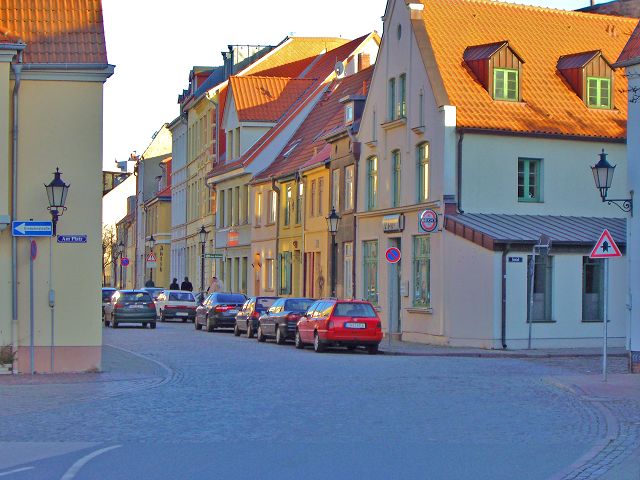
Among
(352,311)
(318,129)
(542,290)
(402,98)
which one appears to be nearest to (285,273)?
(318,129)

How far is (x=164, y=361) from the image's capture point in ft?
93.5

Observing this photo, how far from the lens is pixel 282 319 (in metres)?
36.9

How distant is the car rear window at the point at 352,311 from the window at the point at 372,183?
9.68m

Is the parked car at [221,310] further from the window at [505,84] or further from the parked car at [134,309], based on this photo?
the window at [505,84]

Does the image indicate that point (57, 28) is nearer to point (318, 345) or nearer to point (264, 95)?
point (318, 345)

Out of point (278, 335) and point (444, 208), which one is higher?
point (444, 208)

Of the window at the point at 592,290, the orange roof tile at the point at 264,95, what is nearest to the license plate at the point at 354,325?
the window at the point at 592,290

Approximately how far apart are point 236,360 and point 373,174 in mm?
14787

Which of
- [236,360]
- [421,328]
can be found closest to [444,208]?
[421,328]

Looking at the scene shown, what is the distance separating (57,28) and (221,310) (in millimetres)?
23448

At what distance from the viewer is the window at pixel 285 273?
53719 mm

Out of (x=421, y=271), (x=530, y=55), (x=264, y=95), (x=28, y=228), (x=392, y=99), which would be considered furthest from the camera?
(x=264, y=95)

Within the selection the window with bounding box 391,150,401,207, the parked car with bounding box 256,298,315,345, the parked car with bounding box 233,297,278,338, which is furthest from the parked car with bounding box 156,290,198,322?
the window with bounding box 391,150,401,207

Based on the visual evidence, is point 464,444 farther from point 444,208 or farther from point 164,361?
point 444,208
